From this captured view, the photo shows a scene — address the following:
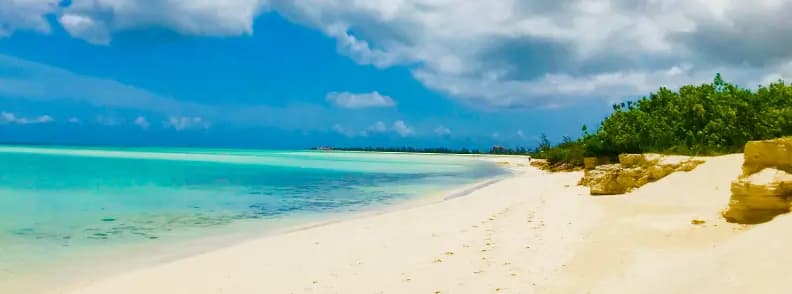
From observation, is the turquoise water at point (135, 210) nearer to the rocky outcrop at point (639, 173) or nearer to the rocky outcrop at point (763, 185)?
the rocky outcrop at point (639, 173)

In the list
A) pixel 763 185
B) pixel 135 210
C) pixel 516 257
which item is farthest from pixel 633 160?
pixel 135 210

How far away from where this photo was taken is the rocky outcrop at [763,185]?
6.86 metres

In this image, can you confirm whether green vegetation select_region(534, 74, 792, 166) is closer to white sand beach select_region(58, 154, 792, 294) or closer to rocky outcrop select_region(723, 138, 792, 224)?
white sand beach select_region(58, 154, 792, 294)

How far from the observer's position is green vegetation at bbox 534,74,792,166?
17.4 m

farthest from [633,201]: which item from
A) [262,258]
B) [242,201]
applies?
[242,201]

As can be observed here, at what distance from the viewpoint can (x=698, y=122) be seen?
1938 cm

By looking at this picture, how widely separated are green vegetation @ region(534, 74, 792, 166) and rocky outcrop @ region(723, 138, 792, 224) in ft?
30.5

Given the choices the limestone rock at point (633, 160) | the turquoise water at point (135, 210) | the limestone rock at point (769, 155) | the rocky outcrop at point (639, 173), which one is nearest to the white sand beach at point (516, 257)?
the limestone rock at point (769, 155)

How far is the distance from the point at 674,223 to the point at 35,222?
12721 mm

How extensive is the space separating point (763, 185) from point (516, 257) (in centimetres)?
333

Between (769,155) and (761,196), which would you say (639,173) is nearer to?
(769,155)

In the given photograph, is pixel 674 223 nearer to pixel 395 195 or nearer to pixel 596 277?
pixel 596 277

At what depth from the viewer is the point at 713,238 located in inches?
276

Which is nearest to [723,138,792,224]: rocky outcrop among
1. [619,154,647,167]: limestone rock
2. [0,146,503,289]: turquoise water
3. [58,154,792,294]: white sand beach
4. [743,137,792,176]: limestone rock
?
[743,137,792,176]: limestone rock
